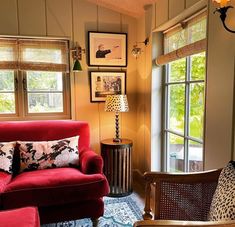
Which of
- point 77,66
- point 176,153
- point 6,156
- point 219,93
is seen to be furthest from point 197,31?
point 6,156

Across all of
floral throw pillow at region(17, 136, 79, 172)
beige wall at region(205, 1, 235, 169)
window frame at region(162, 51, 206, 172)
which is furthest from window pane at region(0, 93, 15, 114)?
beige wall at region(205, 1, 235, 169)

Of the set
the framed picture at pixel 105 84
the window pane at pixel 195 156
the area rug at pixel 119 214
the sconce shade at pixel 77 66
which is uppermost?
the sconce shade at pixel 77 66

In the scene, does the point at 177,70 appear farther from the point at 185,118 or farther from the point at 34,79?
the point at 34,79

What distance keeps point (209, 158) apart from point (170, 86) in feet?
3.62

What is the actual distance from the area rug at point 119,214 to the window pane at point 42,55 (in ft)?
6.01

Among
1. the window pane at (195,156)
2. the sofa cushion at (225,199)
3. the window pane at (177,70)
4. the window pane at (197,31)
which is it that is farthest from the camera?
the window pane at (177,70)

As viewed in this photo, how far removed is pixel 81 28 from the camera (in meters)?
3.07

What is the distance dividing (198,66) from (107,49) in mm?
1401

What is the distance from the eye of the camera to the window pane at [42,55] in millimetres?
2971

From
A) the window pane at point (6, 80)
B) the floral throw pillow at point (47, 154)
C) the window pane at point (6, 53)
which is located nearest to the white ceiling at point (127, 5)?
the window pane at point (6, 53)

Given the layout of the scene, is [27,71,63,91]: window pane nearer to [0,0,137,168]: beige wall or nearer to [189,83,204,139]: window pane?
[0,0,137,168]: beige wall

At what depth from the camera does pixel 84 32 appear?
Answer: 3.08 metres

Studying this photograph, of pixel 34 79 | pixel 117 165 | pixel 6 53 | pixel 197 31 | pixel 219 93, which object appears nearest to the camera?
pixel 219 93

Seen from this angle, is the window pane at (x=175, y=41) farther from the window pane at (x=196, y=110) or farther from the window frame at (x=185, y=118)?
the window pane at (x=196, y=110)
